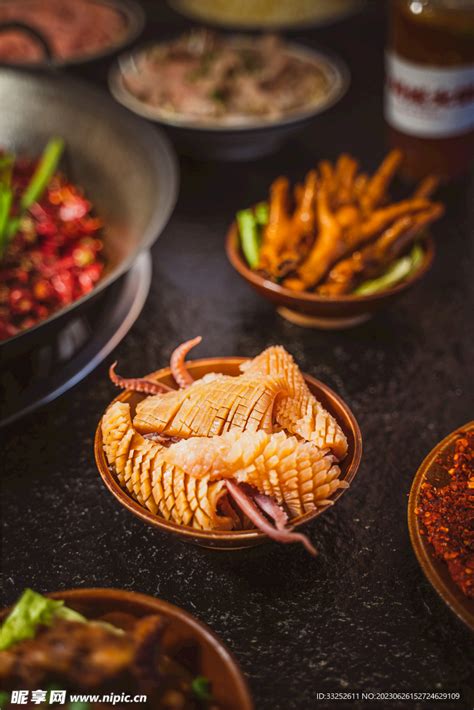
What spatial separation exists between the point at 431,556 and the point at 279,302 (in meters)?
0.67

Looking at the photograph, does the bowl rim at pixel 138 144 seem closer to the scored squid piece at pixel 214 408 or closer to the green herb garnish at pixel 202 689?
the scored squid piece at pixel 214 408

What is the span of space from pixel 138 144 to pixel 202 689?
1312 millimetres

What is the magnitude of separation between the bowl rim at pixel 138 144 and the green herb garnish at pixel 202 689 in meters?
0.61

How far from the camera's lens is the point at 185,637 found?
0.86 m

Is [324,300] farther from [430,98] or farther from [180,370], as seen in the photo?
[430,98]

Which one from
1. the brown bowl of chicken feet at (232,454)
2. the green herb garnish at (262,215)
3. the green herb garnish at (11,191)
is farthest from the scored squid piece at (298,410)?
the green herb garnish at (11,191)

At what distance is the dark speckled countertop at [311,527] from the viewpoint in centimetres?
101

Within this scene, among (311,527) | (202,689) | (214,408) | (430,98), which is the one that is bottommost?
(311,527)

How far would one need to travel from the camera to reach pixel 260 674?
3.24 feet

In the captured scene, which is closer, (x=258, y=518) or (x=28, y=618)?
(x=28, y=618)

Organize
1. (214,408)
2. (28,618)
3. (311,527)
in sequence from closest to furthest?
(28,618)
(214,408)
(311,527)

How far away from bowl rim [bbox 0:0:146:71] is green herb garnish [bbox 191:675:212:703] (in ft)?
5.67

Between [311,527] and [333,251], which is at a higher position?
[333,251]

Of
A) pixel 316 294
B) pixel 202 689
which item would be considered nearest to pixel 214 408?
pixel 202 689
